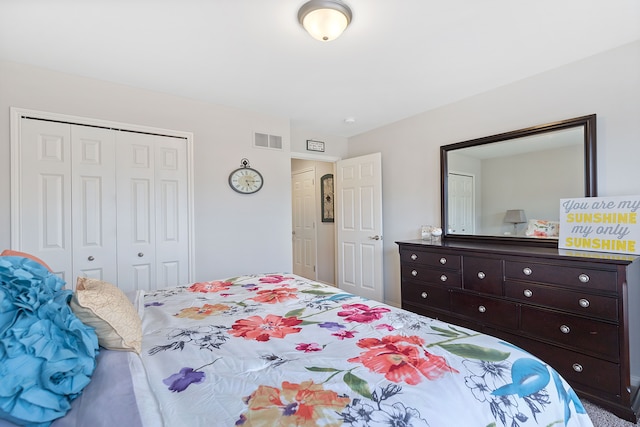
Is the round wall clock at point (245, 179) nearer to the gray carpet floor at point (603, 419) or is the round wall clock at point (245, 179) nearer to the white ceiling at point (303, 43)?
the white ceiling at point (303, 43)

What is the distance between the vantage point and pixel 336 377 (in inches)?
34.4

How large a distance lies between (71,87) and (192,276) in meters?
1.93

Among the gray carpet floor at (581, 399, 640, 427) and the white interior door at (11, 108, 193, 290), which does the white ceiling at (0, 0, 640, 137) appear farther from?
the gray carpet floor at (581, 399, 640, 427)

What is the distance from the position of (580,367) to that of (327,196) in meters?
3.60

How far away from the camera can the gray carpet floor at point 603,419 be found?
5.40 ft

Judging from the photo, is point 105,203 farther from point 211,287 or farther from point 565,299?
point 565,299

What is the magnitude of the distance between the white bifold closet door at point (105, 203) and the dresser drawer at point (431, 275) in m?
2.22

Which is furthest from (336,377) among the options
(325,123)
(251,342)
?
(325,123)

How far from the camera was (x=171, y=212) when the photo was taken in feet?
9.42

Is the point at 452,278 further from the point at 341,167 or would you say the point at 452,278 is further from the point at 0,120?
the point at 0,120

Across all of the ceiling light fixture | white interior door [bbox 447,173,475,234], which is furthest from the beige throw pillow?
white interior door [bbox 447,173,475,234]

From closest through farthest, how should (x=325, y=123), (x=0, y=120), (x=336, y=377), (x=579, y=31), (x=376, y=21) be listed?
(x=336, y=377)
(x=376, y=21)
(x=579, y=31)
(x=0, y=120)
(x=325, y=123)

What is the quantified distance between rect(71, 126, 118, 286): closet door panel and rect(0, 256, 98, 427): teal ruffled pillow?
5.73 feet

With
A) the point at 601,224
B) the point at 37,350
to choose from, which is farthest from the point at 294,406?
the point at 601,224
